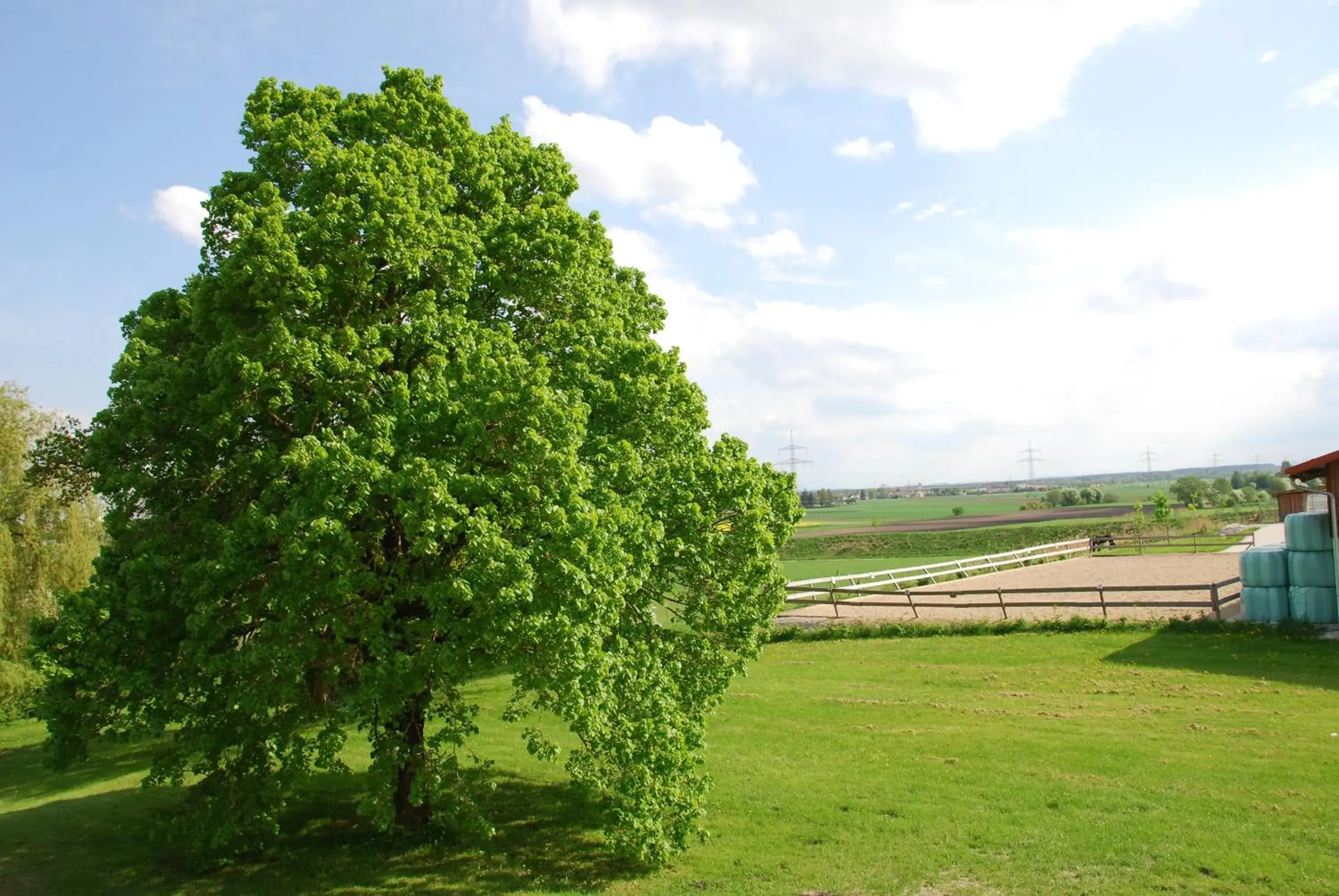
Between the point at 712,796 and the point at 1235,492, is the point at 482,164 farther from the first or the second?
the point at 1235,492

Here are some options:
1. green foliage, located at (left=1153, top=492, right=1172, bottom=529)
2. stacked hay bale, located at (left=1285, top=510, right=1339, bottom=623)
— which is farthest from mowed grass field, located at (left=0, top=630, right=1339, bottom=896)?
green foliage, located at (left=1153, top=492, right=1172, bottom=529)

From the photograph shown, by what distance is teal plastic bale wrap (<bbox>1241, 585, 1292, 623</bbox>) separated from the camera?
23.6 metres

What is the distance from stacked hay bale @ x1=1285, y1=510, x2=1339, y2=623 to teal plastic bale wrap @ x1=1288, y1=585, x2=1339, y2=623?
12 millimetres

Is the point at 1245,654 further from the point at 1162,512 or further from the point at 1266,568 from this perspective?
the point at 1162,512

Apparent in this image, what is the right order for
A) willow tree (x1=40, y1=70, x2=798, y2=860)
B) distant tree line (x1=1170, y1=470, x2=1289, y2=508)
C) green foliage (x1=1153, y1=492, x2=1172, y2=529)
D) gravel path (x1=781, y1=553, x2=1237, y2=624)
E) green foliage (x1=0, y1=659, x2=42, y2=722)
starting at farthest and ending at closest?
distant tree line (x1=1170, y1=470, x2=1289, y2=508) → green foliage (x1=1153, y1=492, x2=1172, y2=529) → gravel path (x1=781, y1=553, x2=1237, y2=624) → green foliage (x1=0, y1=659, x2=42, y2=722) → willow tree (x1=40, y1=70, x2=798, y2=860)

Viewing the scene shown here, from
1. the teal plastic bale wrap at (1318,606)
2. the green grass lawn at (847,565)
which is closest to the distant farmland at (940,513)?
the green grass lawn at (847,565)

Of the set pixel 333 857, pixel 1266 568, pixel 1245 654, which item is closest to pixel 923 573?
pixel 1266 568

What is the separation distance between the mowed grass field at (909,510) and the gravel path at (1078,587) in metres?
38.3

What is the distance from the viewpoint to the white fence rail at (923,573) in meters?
34.8

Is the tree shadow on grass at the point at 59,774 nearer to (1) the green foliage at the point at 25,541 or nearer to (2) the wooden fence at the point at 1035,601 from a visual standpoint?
(1) the green foliage at the point at 25,541

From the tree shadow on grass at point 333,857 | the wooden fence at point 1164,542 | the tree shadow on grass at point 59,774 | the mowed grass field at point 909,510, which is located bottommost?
the tree shadow on grass at point 59,774

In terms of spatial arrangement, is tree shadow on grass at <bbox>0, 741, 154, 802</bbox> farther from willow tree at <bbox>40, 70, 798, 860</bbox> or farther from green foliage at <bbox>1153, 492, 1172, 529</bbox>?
green foliage at <bbox>1153, 492, 1172, 529</bbox>

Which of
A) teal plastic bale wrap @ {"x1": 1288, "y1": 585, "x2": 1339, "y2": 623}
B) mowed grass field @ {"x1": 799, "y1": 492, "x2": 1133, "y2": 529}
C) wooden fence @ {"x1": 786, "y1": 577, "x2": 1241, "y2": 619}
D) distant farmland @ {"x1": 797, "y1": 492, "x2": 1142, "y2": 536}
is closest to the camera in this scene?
teal plastic bale wrap @ {"x1": 1288, "y1": 585, "x2": 1339, "y2": 623}

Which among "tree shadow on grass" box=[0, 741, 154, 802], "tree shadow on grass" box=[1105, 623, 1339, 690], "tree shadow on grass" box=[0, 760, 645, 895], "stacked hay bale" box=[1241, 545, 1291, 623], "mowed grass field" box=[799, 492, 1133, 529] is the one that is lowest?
"tree shadow on grass" box=[0, 741, 154, 802]
